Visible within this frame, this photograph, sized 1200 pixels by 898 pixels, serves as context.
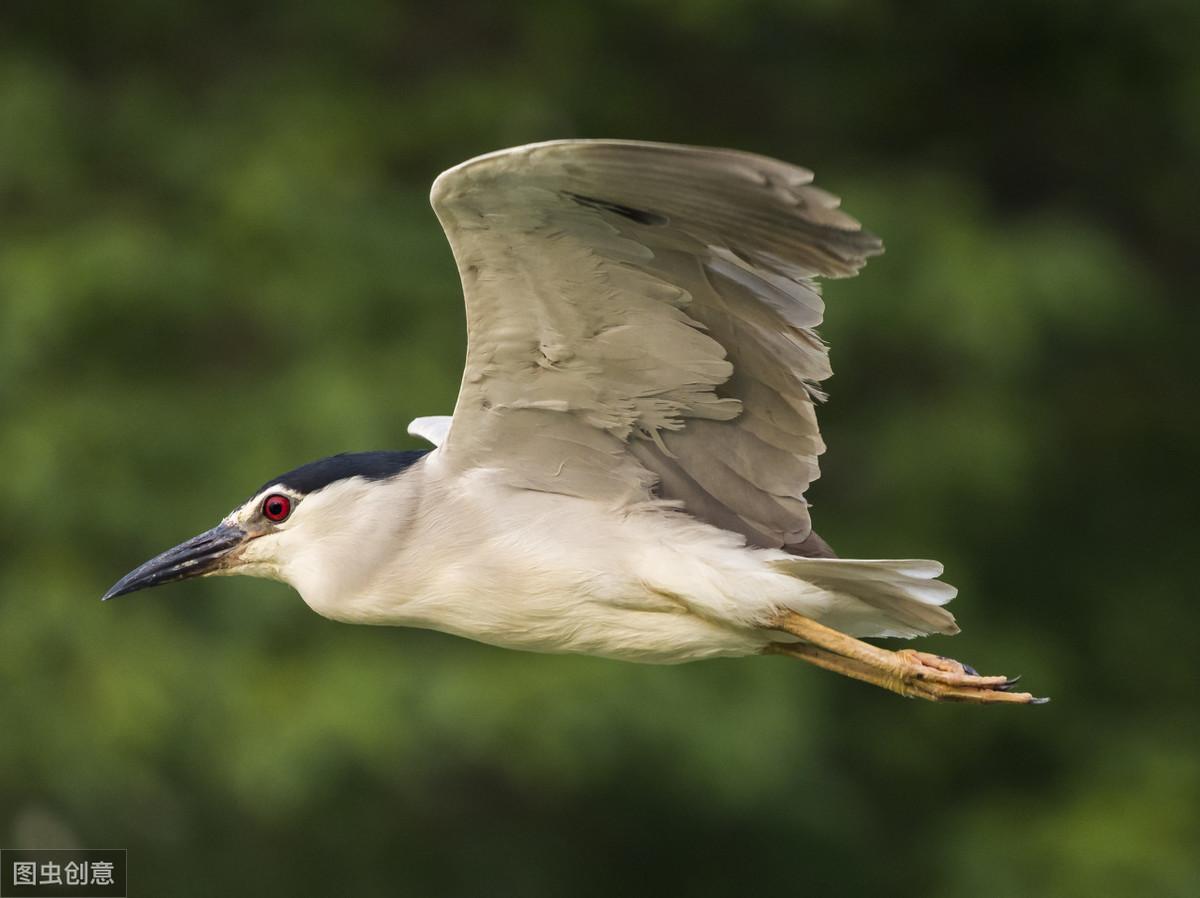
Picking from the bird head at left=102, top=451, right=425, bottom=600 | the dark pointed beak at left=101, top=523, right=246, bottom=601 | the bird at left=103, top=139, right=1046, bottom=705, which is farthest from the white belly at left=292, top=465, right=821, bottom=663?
the dark pointed beak at left=101, top=523, right=246, bottom=601

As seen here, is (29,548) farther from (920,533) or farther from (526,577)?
(526,577)

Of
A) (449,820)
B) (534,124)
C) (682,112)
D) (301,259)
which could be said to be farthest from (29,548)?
(682,112)

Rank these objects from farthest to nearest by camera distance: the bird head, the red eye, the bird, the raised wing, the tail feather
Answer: the red eye, the bird head, the tail feather, the bird, the raised wing

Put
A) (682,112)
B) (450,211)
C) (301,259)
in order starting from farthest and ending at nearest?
(682,112)
(301,259)
(450,211)

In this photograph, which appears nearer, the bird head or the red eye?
the bird head

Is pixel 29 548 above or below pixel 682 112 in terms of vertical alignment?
below

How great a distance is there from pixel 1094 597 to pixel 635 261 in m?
7.91

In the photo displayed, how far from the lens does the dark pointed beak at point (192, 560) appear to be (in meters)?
4.99

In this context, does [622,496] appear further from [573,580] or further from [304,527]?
[304,527]

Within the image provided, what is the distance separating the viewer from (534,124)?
1030 cm

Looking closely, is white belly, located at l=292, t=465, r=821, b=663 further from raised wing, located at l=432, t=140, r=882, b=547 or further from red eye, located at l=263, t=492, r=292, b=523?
red eye, located at l=263, t=492, r=292, b=523

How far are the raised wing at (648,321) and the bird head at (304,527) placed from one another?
0.22 metres

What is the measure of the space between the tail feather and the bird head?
3.42 ft

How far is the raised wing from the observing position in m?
4.02
